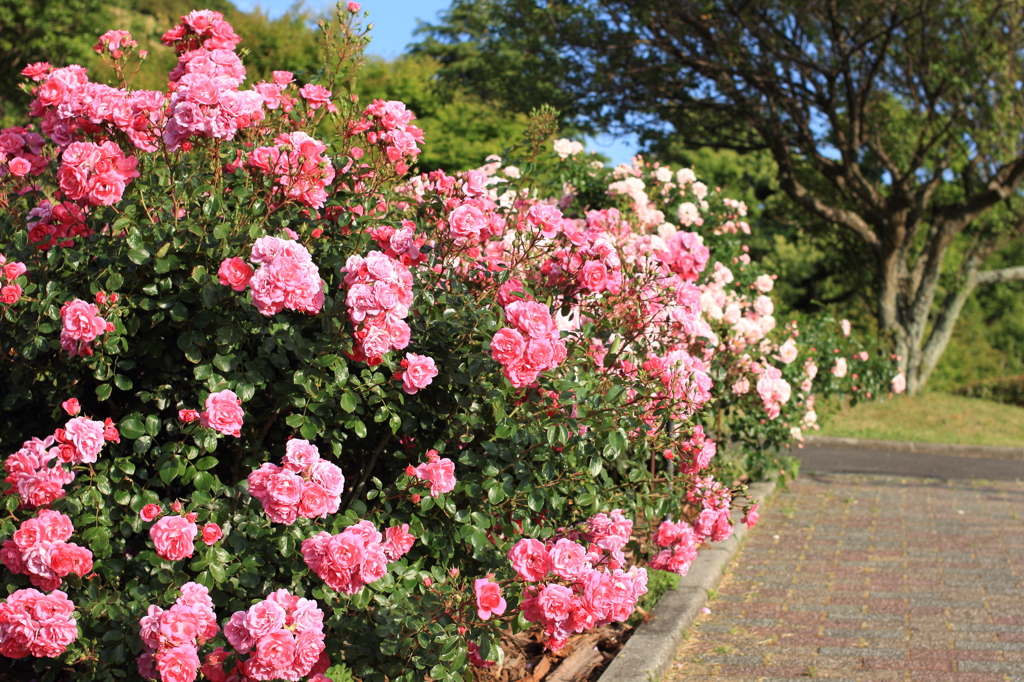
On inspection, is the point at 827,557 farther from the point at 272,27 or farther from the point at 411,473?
the point at 272,27

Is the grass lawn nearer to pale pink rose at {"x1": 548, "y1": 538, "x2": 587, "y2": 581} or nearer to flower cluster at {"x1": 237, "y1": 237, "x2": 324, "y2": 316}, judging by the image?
pale pink rose at {"x1": 548, "y1": 538, "x2": 587, "y2": 581}

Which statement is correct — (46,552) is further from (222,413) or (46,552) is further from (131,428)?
(222,413)

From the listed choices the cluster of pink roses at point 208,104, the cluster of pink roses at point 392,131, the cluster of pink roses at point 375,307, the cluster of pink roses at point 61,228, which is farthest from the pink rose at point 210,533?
the cluster of pink roses at point 392,131

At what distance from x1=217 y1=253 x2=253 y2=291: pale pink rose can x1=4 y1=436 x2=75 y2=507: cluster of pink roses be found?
757 mm

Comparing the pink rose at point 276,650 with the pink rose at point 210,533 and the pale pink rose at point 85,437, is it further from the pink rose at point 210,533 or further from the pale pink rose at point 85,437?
the pale pink rose at point 85,437

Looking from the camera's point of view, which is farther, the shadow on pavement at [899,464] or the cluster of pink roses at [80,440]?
the shadow on pavement at [899,464]

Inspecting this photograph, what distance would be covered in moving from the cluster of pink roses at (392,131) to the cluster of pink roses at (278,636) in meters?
1.68

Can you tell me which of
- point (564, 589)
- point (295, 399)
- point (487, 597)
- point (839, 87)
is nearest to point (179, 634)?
point (295, 399)

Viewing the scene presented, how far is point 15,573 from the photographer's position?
2.84 meters

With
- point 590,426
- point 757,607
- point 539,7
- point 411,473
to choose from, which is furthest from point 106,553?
point 539,7

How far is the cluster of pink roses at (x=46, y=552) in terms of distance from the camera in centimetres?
274

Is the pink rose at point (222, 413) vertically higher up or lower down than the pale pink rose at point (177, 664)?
higher up

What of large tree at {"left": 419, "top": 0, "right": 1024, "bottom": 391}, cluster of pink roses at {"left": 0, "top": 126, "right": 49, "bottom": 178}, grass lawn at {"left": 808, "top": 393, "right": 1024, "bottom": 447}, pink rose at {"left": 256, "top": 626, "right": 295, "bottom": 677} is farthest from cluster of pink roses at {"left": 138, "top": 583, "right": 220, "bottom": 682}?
large tree at {"left": 419, "top": 0, "right": 1024, "bottom": 391}

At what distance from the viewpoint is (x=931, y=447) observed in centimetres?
1164
